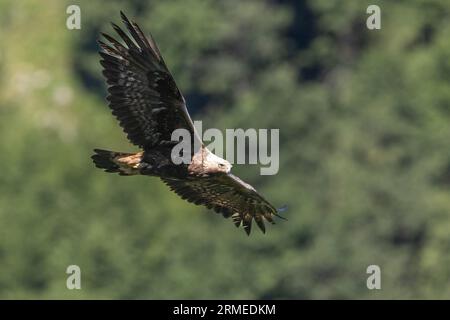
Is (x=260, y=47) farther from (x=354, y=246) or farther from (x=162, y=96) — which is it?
(x=162, y=96)

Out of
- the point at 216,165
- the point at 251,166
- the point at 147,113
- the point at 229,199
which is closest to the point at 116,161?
the point at 147,113

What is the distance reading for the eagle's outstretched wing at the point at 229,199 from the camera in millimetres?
19062

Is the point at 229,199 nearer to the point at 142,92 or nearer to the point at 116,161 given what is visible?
the point at 116,161

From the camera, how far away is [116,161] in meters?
17.7

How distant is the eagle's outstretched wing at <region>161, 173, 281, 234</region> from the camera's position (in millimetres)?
→ 19062

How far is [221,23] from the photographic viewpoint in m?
62.8

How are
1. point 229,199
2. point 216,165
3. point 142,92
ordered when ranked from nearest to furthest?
1. point 142,92
2. point 216,165
3. point 229,199

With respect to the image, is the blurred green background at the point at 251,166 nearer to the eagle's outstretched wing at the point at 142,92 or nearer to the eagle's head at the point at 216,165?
the eagle's head at the point at 216,165

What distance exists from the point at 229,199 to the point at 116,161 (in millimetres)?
2071

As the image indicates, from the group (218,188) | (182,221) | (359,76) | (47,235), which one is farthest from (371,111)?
(218,188)

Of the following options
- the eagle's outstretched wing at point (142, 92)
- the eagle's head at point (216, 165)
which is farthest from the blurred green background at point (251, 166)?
the eagle's outstretched wing at point (142, 92)

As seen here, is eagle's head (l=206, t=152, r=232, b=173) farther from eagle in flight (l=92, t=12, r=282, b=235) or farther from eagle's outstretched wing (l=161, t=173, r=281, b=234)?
eagle's outstretched wing (l=161, t=173, r=281, b=234)

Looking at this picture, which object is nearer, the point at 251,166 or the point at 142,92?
the point at 142,92

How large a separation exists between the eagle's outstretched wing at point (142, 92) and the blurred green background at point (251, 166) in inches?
986
